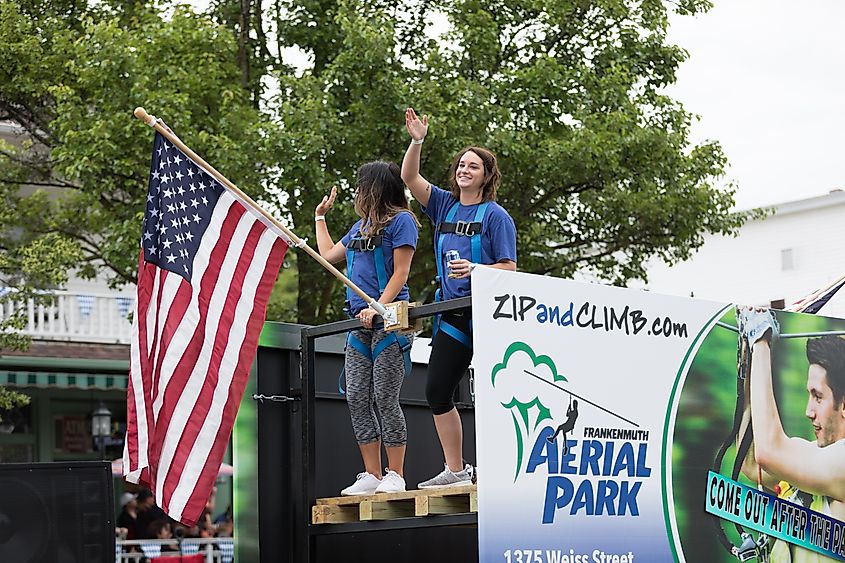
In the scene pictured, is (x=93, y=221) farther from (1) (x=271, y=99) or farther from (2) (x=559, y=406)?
(2) (x=559, y=406)

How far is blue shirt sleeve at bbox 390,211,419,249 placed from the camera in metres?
6.43

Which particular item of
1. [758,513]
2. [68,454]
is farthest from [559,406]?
[68,454]

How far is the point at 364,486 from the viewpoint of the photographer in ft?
21.0

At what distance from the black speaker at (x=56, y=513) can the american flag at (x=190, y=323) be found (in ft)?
1.39

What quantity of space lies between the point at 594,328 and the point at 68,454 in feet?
61.3

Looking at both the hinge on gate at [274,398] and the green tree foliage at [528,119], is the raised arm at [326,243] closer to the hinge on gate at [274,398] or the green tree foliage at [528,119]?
the hinge on gate at [274,398]

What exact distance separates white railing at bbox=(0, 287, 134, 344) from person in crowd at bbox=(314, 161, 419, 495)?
15656 millimetres

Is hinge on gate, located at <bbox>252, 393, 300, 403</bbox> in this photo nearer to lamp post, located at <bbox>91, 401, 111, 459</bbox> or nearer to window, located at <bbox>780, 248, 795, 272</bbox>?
lamp post, located at <bbox>91, 401, 111, 459</bbox>

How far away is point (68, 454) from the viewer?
22812mm

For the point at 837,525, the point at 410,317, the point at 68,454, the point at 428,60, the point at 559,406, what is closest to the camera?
the point at 559,406

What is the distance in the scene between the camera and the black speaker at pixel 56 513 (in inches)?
217

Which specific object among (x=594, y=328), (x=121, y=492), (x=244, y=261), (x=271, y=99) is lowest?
(x=121, y=492)

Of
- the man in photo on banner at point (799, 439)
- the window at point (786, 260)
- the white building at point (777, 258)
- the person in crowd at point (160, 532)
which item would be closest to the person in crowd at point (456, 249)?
the man in photo on banner at point (799, 439)

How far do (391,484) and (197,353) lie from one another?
1.14m
